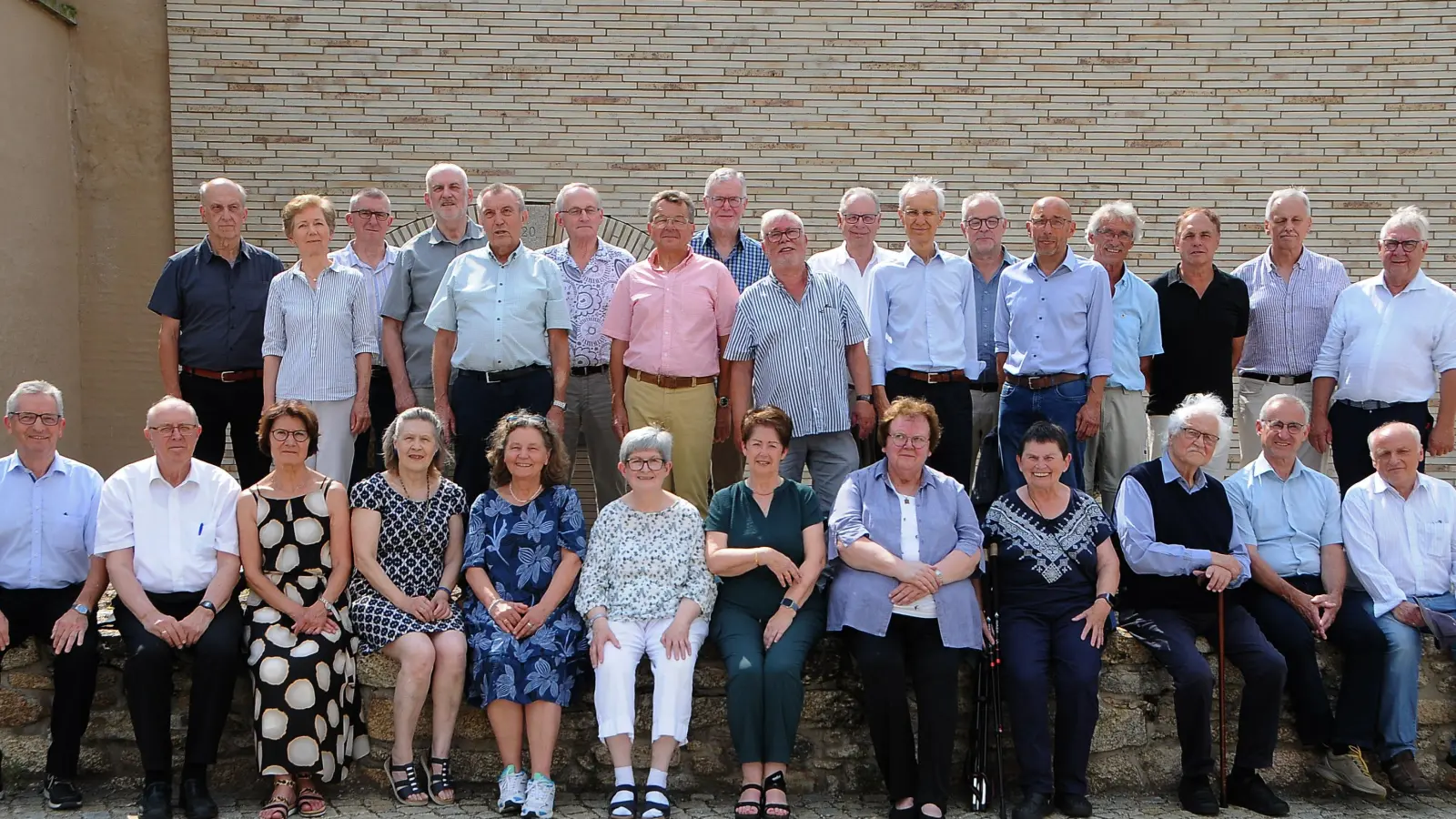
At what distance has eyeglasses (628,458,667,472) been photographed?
4.62 m

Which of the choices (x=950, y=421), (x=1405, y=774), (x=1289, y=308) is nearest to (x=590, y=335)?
(x=950, y=421)

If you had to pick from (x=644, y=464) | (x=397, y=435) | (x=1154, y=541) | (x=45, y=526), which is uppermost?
(x=397, y=435)

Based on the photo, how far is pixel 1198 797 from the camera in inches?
177

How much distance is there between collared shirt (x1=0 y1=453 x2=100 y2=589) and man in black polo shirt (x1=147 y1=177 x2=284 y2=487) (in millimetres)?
821

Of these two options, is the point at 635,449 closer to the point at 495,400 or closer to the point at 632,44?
the point at 495,400

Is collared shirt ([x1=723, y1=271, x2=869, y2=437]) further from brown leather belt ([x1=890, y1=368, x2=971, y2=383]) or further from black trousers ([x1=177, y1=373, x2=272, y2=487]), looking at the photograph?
black trousers ([x1=177, y1=373, x2=272, y2=487])

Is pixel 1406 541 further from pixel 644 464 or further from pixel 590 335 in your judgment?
pixel 590 335

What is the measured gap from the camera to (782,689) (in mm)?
4398

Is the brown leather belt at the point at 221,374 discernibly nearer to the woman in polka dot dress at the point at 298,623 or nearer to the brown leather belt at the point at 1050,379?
the woman in polka dot dress at the point at 298,623

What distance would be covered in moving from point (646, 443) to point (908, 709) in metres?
1.32

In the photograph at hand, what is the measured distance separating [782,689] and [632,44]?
5.39 meters

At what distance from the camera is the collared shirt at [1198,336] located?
5.75 m

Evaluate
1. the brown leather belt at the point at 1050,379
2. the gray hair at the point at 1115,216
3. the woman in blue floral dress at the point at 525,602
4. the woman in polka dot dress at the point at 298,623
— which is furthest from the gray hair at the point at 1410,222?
the woman in polka dot dress at the point at 298,623

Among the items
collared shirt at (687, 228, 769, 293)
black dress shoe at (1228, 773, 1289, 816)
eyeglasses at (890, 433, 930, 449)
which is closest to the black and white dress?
eyeglasses at (890, 433, 930, 449)
